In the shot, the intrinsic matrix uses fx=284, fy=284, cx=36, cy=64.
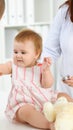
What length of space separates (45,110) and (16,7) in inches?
51.6

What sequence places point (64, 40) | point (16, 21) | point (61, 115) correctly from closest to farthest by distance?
point (61, 115)
point (64, 40)
point (16, 21)

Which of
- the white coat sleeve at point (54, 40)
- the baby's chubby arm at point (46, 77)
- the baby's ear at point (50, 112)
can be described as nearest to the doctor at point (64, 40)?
the white coat sleeve at point (54, 40)

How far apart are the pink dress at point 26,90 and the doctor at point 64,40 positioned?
0.26m

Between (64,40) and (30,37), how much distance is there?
33 cm

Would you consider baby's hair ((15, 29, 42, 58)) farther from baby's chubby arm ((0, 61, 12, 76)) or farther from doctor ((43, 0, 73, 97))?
doctor ((43, 0, 73, 97))

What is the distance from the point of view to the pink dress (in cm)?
74

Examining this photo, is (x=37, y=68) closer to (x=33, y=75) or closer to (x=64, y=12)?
(x=33, y=75)

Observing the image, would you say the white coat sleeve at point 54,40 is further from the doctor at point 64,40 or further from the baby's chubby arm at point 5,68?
the baby's chubby arm at point 5,68

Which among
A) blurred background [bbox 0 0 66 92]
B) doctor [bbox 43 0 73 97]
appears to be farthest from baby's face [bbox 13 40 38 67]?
blurred background [bbox 0 0 66 92]

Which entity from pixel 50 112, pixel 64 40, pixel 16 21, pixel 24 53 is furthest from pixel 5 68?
pixel 16 21

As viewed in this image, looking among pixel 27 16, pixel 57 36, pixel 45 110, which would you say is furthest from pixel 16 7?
pixel 45 110

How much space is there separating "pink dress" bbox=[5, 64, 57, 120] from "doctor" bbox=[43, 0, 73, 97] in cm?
26

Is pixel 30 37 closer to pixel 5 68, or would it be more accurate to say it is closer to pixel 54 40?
pixel 5 68

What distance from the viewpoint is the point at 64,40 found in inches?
40.6
